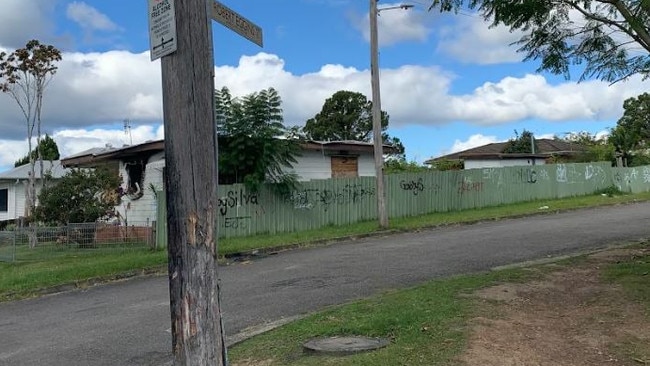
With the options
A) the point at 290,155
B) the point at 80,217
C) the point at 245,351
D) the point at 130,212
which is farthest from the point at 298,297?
the point at 130,212

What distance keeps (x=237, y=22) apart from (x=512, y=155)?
4045 centimetres

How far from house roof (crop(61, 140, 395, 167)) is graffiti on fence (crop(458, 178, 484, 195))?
3.44 metres

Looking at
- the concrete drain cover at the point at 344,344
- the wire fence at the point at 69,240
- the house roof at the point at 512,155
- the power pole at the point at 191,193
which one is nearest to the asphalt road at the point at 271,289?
the concrete drain cover at the point at 344,344

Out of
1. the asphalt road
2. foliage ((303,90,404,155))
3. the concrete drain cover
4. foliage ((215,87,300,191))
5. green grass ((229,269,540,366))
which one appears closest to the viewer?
green grass ((229,269,540,366))

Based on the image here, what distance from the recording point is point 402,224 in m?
19.5

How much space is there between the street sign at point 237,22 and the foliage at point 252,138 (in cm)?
1316

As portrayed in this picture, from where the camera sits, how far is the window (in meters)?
31.8

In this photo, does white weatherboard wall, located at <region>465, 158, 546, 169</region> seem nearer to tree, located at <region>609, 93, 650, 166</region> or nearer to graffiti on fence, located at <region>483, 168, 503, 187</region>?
tree, located at <region>609, 93, 650, 166</region>

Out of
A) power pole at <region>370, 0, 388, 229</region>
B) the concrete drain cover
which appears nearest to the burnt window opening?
power pole at <region>370, 0, 388, 229</region>

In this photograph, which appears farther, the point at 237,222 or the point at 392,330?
the point at 237,222

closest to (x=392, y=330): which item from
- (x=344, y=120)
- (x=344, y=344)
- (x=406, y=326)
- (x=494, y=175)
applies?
(x=406, y=326)

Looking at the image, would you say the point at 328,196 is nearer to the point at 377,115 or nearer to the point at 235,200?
the point at 377,115

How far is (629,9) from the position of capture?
786cm

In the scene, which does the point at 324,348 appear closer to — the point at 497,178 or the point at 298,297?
the point at 298,297
